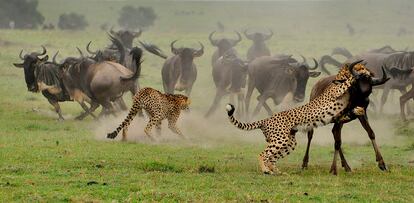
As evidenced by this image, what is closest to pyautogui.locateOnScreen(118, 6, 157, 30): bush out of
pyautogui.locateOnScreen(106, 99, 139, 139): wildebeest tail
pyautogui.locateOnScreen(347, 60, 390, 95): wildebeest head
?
pyautogui.locateOnScreen(106, 99, 139, 139): wildebeest tail

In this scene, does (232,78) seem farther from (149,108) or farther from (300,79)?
(149,108)

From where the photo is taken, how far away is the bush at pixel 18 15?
80.1m

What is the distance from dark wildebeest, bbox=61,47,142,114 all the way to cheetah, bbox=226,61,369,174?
9009 millimetres

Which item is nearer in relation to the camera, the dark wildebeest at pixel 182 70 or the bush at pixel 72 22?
the dark wildebeest at pixel 182 70

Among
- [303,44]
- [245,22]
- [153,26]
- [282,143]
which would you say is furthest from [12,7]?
[282,143]

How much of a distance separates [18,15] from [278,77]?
61.9 m

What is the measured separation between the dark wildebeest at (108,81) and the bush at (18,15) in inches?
2332

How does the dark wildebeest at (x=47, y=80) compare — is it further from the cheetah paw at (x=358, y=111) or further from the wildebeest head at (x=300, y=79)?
the cheetah paw at (x=358, y=111)

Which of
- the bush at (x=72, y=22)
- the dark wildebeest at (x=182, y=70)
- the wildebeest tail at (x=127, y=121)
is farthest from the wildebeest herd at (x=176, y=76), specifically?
the bush at (x=72, y=22)

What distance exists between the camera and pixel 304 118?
1218cm

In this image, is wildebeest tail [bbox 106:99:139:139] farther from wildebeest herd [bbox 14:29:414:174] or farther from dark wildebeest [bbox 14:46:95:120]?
dark wildebeest [bbox 14:46:95:120]

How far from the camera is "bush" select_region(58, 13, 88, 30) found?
83.8m

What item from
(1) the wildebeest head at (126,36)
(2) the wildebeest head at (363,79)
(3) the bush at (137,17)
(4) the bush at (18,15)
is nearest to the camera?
(2) the wildebeest head at (363,79)

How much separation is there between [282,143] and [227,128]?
928 cm
